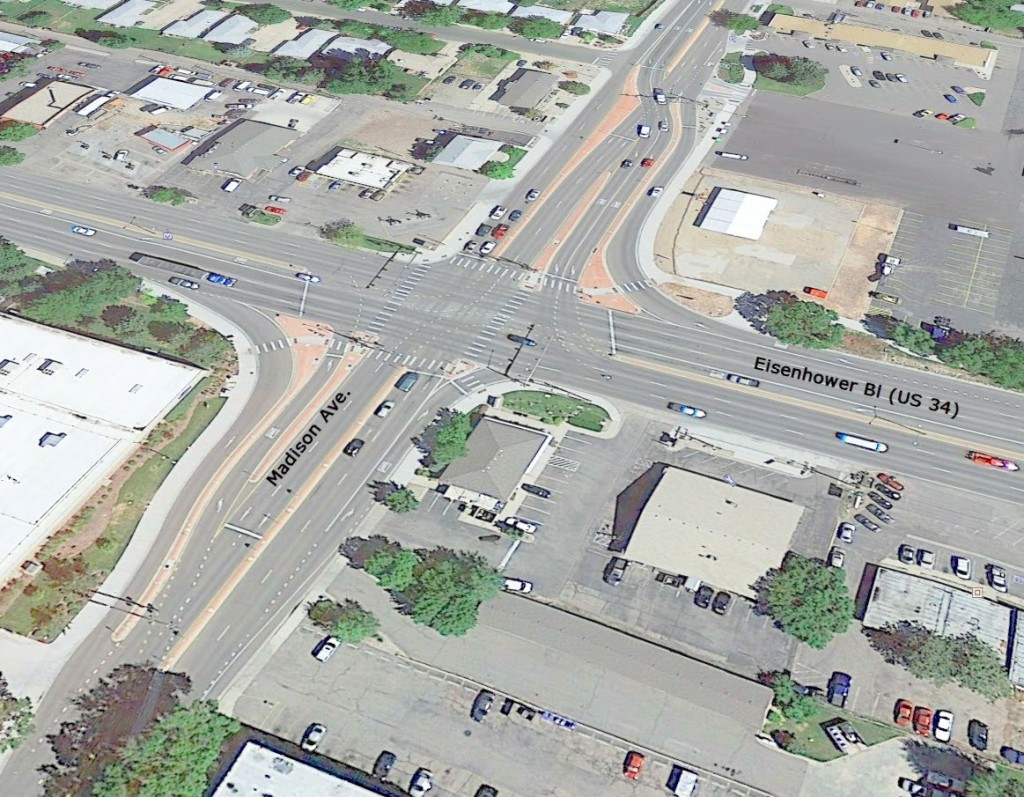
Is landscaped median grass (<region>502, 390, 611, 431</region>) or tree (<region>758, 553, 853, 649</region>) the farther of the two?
landscaped median grass (<region>502, 390, 611, 431</region>)

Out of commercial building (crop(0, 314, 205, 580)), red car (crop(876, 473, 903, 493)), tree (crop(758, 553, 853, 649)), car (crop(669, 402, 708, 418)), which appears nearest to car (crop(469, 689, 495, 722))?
tree (crop(758, 553, 853, 649))

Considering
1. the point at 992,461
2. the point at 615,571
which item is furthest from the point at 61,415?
the point at 992,461

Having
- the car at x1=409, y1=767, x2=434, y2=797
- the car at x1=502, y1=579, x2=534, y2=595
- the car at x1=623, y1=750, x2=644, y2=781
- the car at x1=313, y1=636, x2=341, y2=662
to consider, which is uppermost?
the car at x1=502, y1=579, x2=534, y2=595

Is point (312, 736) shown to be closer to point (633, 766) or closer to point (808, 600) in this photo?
point (633, 766)

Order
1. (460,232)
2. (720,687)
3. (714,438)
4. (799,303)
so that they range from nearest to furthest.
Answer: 1. (720,687)
2. (714,438)
3. (799,303)
4. (460,232)

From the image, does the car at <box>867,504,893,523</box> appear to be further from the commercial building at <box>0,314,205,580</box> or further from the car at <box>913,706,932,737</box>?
the commercial building at <box>0,314,205,580</box>

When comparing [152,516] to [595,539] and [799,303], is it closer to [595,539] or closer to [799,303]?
[595,539]

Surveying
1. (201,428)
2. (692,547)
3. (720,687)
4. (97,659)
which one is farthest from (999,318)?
(97,659)
